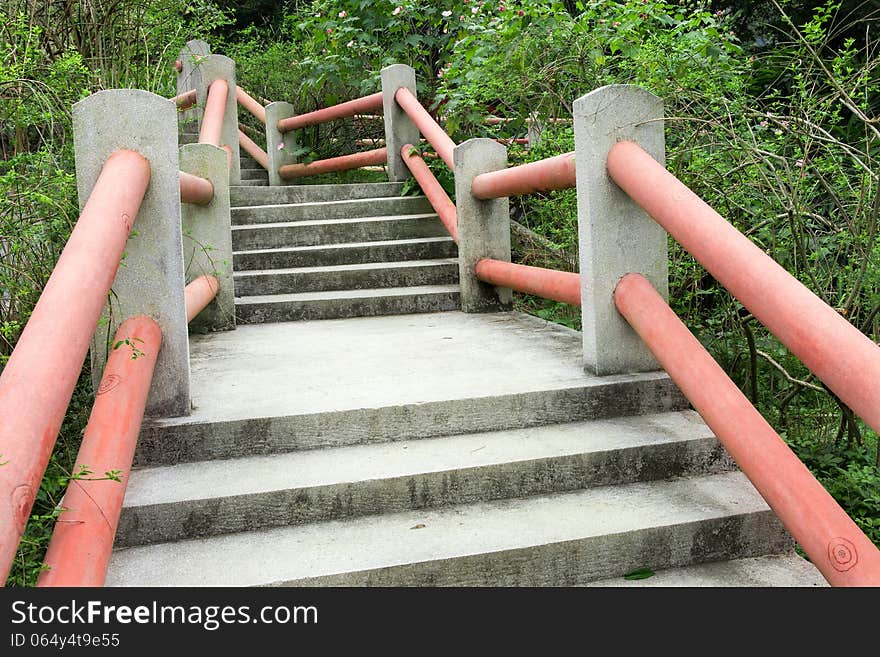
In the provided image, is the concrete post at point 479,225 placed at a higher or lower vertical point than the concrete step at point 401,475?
higher

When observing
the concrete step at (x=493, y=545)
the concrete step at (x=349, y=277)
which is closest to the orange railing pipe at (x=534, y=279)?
the concrete step at (x=349, y=277)

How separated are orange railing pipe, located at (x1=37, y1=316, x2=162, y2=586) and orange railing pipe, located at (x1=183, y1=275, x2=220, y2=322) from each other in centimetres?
93

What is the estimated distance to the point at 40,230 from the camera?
3.49m

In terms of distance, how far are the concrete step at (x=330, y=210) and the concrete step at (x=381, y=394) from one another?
7.04 feet

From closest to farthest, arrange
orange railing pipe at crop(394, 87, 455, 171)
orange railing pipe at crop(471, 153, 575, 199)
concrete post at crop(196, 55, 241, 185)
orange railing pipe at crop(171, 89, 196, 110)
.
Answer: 1. orange railing pipe at crop(471, 153, 575, 199)
2. orange railing pipe at crop(394, 87, 455, 171)
3. concrete post at crop(196, 55, 241, 185)
4. orange railing pipe at crop(171, 89, 196, 110)

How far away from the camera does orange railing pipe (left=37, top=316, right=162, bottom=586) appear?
6.45ft

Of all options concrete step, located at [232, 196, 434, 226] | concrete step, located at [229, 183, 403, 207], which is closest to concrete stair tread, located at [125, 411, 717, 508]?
concrete step, located at [232, 196, 434, 226]

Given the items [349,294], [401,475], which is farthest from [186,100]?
[401,475]

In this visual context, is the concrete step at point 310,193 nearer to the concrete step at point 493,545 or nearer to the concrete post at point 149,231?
the concrete post at point 149,231

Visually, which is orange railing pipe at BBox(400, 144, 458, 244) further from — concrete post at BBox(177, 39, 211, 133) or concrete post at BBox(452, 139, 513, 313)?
concrete post at BBox(177, 39, 211, 133)

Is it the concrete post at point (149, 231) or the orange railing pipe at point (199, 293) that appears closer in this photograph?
→ the concrete post at point (149, 231)

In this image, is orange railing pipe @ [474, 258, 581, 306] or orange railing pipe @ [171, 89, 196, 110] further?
orange railing pipe @ [171, 89, 196, 110]

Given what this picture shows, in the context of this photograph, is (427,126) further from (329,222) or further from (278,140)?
(278,140)

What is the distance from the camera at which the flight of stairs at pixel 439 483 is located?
235cm
